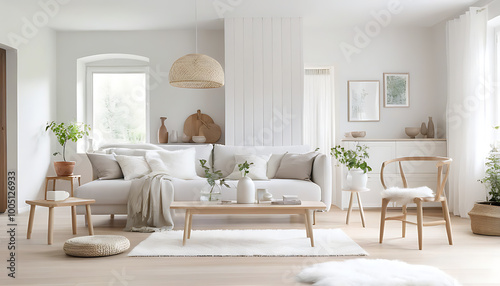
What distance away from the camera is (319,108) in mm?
7727

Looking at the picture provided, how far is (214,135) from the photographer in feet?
24.3

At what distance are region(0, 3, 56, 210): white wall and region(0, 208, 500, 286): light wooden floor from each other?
1.68 meters

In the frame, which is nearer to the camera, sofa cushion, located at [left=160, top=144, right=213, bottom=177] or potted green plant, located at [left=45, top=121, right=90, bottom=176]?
sofa cushion, located at [left=160, top=144, right=213, bottom=177]

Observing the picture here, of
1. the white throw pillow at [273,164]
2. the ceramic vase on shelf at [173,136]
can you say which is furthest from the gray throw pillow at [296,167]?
the ceramic vase on shelf at [173,136]

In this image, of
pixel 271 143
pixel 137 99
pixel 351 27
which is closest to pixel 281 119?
pixel 271 143

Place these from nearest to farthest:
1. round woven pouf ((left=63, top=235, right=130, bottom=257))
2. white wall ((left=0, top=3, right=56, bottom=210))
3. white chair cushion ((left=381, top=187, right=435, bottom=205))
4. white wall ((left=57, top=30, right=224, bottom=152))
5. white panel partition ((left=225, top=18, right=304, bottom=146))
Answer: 1. round woven pouf ((left=63, top=235, right=130, bottom=257))
2. white chair cushion ((left=381, top=187, right=435, bottom=205))
3. white wall ((left=0, top=3, right=56, bottom=210))
4. white panel partition ((left=225, top=18, right=304, bottom=146))
5. white wall ((left=57, top=30, right=224, bottom=152))

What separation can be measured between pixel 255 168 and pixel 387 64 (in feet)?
9.81

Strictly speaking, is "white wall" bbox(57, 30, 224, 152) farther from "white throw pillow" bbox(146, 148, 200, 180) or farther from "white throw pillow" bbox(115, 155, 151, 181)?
"white throw pillow" bbox(115, 155, 151, 181)

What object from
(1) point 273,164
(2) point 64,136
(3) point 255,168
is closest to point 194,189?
(3) point 255,168

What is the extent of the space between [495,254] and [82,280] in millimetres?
3167

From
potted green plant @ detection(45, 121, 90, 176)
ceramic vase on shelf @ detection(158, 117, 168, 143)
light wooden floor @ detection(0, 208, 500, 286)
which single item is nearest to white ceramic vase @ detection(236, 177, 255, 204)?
light wooden floor @ detection(0, 208, 500, 286)

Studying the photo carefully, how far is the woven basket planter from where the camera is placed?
4.64 m

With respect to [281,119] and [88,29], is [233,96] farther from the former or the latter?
[88,29]

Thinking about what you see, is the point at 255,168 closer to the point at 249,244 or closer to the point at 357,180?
the point at 357,180
